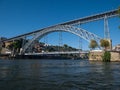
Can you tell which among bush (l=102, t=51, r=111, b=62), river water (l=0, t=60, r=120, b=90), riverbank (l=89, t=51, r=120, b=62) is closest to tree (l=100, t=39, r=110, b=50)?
riverbank (l=89, t=51, r=120, b=62)

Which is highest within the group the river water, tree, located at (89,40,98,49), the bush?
tree, located at (89,40,98,49)

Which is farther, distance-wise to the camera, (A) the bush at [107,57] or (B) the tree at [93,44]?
(B) the tree at [93,44]

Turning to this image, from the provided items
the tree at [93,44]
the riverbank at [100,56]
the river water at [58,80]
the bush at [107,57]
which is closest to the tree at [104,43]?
the riverbank at [100,56]

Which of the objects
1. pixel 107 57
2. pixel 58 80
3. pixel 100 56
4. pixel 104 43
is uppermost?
pixel 104 43

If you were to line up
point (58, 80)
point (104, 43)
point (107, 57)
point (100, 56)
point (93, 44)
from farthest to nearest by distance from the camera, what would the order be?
point (93, 44) → point (100, 56) → point (104, 43) → point (107, 57) → point (58, 80)

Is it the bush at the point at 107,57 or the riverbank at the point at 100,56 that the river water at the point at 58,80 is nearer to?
the bush at the point at 107,57

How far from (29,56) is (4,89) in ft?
435

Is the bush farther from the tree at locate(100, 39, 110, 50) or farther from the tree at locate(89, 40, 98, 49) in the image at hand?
the tree at locate(89, 40, 98, 49)

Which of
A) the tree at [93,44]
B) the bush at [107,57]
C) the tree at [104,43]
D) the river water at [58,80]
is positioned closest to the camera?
the river water at [58,80]

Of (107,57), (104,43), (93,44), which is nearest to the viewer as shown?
(107,57)

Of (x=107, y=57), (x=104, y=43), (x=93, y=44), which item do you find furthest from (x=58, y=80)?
(x=93, y=44)

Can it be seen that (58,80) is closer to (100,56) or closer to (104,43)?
(104,43)

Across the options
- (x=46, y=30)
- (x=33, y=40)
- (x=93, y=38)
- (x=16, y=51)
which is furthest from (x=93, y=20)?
(x=16, y=51)

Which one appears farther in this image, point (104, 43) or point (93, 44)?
point (93, 44)
